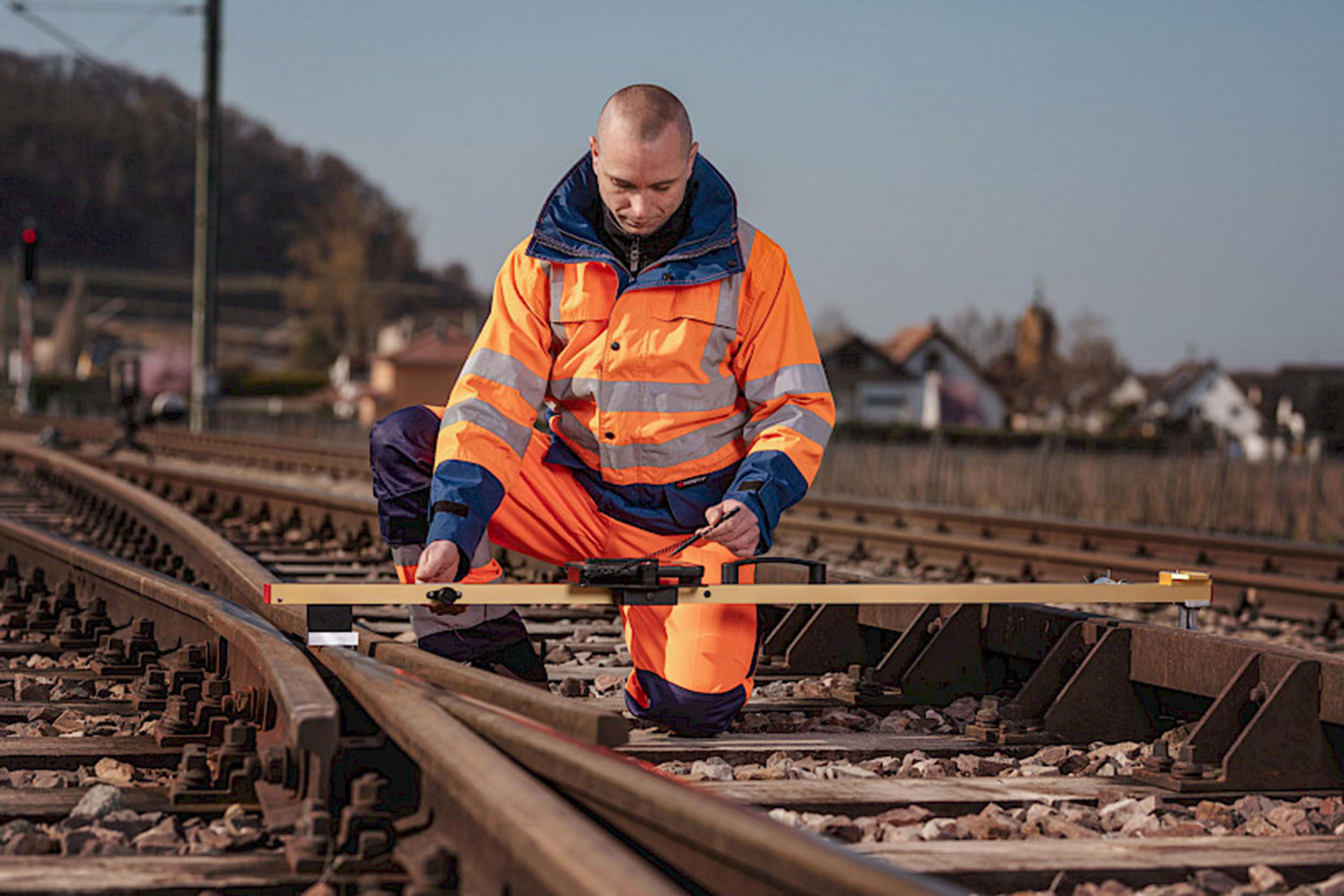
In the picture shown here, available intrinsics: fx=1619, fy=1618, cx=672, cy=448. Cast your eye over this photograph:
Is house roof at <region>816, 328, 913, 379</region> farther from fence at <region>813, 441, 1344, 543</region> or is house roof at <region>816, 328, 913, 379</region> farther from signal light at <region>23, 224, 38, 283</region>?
fence at <region>813, 441, 1344, 543</region>

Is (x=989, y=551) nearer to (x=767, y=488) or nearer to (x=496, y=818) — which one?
(x=767, y=488)

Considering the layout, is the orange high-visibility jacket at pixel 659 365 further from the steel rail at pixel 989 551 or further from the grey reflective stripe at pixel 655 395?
the steel rail at pixel 989 551

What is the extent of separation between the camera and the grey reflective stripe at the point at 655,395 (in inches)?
156

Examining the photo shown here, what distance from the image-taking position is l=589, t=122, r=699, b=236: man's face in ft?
12.2

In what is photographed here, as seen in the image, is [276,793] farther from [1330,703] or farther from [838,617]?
[838,617]

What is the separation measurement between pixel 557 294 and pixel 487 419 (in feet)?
1.21

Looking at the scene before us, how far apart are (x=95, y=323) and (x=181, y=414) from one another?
454 ft

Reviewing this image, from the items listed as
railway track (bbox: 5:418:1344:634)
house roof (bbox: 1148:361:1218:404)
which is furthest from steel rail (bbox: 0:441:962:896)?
house roof (bbox: 1148:361:1218:404)

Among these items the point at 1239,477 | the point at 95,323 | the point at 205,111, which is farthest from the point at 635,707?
the point at 95,323

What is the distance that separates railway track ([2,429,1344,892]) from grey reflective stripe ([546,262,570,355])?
92 cm

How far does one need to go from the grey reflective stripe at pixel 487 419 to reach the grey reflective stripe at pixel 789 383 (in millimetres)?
604

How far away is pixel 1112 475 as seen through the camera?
54.8 ft

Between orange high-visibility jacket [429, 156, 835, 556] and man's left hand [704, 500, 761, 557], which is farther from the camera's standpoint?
orange high-visibility jacket [429, 156, 835, 556]

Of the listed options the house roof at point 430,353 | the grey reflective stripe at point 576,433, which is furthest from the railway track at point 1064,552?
the house roof at point 430,353
